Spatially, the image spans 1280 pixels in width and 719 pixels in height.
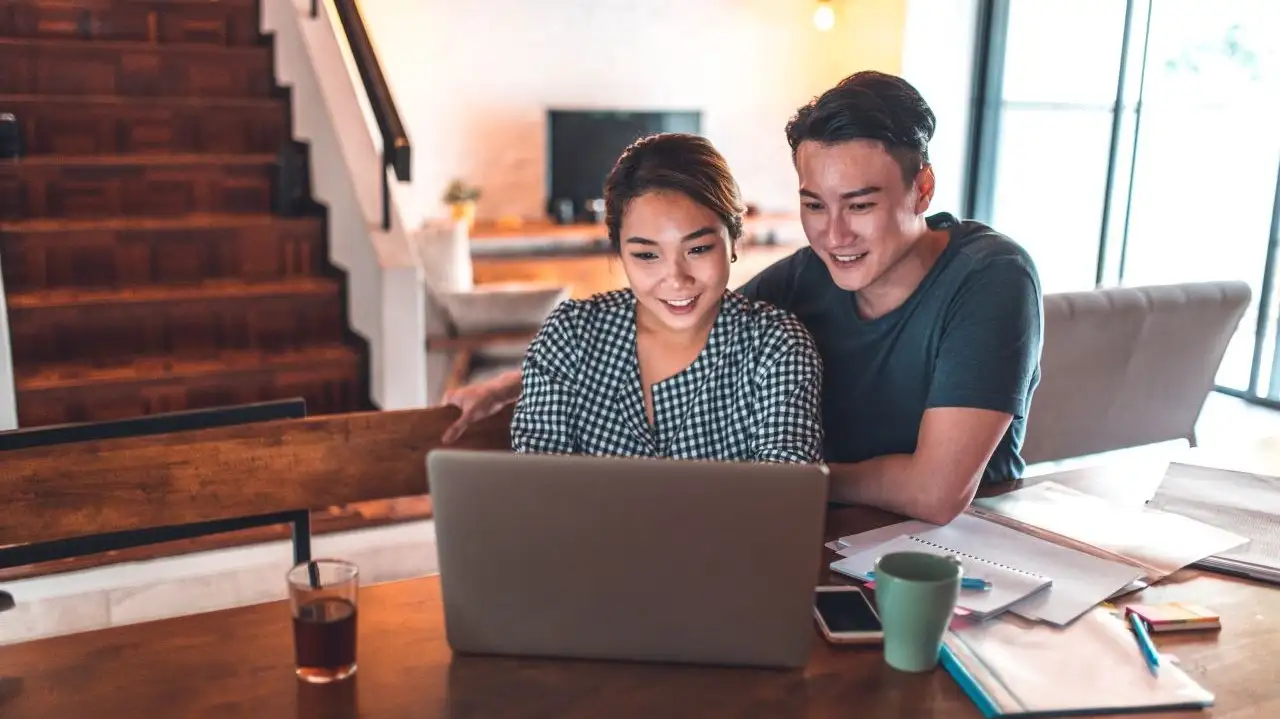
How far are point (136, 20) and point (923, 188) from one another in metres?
3.50

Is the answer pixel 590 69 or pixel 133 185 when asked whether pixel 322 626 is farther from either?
pixel 590 69

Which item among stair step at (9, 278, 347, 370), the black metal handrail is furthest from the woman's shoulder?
stair step at (9, 278, 347, 370)

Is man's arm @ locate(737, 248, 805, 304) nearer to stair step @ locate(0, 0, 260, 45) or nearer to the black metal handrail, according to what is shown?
the black metal handrail

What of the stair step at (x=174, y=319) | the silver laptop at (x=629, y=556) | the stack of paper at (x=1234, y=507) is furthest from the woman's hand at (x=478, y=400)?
the stair step at (x=174, y=319)

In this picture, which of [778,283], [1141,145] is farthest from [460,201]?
[778,283]

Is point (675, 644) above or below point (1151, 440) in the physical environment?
above

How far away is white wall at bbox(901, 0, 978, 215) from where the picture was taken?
6570 millimetres

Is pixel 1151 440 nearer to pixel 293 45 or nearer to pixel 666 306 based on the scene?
pixel 666 306

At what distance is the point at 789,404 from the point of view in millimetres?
1409

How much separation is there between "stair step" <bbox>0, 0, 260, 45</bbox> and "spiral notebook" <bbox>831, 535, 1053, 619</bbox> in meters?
3.72

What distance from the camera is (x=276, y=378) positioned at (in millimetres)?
3453

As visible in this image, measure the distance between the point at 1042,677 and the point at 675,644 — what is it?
0.34 meters

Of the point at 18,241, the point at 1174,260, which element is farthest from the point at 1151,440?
the point at 18,241

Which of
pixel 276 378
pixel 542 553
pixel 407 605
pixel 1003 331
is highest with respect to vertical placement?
pixel 1003 331
